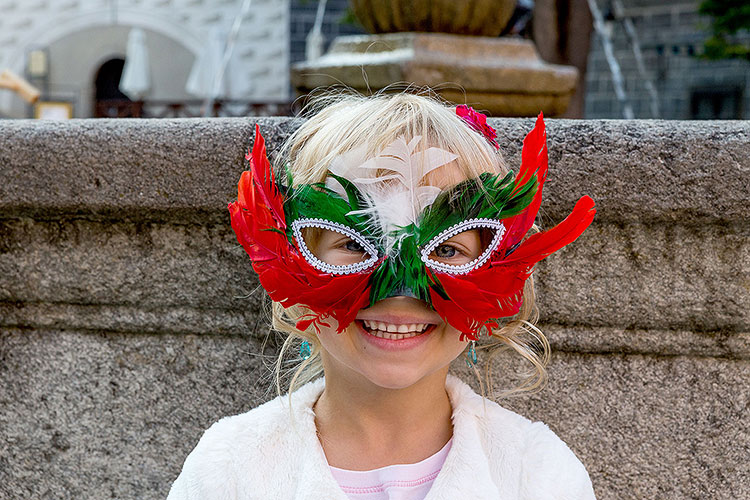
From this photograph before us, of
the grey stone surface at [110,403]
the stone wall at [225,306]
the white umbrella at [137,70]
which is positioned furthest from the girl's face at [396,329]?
the white umbrella at [137,70]

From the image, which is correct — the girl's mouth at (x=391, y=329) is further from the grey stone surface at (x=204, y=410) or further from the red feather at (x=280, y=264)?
the grey stone surface at (x=204, y=410)

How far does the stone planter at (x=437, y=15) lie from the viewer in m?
3.41

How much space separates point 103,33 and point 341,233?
1529 centimetres

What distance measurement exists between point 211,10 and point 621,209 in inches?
549

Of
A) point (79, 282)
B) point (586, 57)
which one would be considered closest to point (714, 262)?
point (79, 282)

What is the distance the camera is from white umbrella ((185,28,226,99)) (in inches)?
411

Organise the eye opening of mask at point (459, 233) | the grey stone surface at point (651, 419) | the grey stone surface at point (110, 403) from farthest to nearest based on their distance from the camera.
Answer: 1. the grey stone surface at point (110, 403)
2. the grey stone surface at point (651, 419)
3. the eye opening of mask at point (459, 233)

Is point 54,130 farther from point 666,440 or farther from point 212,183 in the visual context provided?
point 666,440

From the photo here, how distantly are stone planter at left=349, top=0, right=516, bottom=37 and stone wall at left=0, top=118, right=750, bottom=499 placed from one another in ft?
5.70

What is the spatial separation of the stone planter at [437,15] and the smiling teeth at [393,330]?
220 cm

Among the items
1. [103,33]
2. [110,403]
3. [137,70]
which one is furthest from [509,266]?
[103,33]

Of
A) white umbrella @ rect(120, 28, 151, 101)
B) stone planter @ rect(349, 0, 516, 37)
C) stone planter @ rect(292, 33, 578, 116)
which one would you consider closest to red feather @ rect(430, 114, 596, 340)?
stone planter @ rect(292, 33, 578, 116)

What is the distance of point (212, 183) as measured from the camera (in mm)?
1846

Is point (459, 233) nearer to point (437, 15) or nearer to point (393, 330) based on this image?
point (393, 330)
